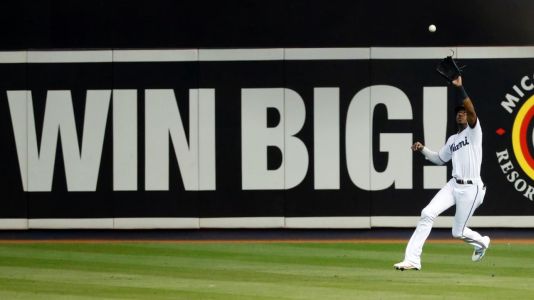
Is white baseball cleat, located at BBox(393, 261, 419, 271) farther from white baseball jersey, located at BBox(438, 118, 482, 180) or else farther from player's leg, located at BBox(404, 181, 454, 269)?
white baseball jersey, located at BBox(438, 118, 482, 180)

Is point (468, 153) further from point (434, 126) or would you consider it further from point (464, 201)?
point (434, 126)

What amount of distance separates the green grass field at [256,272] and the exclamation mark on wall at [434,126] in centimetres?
182

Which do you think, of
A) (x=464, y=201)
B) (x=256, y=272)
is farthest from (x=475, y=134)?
(x=256, y=272)

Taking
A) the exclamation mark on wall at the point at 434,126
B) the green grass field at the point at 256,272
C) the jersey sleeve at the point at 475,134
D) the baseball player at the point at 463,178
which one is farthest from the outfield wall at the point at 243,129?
the jersey sleeve at the point at 475,134

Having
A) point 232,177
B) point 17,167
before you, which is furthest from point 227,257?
point 17,167

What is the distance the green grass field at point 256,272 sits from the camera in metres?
13.1

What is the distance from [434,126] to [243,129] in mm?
2913

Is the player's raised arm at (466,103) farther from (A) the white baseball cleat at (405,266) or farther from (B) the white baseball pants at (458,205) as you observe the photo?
(A) the white baseball cleat at (405,266)

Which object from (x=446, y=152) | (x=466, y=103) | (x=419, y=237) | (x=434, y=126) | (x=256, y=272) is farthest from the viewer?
(x=434, y=126)

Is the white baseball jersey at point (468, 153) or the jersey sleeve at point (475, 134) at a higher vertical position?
the jersey sleeve at point (475, 134)

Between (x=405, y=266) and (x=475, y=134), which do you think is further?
(x=475, y=134)

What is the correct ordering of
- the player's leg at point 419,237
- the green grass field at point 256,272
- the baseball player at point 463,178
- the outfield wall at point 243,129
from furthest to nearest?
the outfield wall at point 243,129 → the baseball player at point 463,178 → the player's leg at point 419,237 → the green grass field at point 256,272

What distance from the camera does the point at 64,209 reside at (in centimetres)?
2059

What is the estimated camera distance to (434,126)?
66.6 ft
